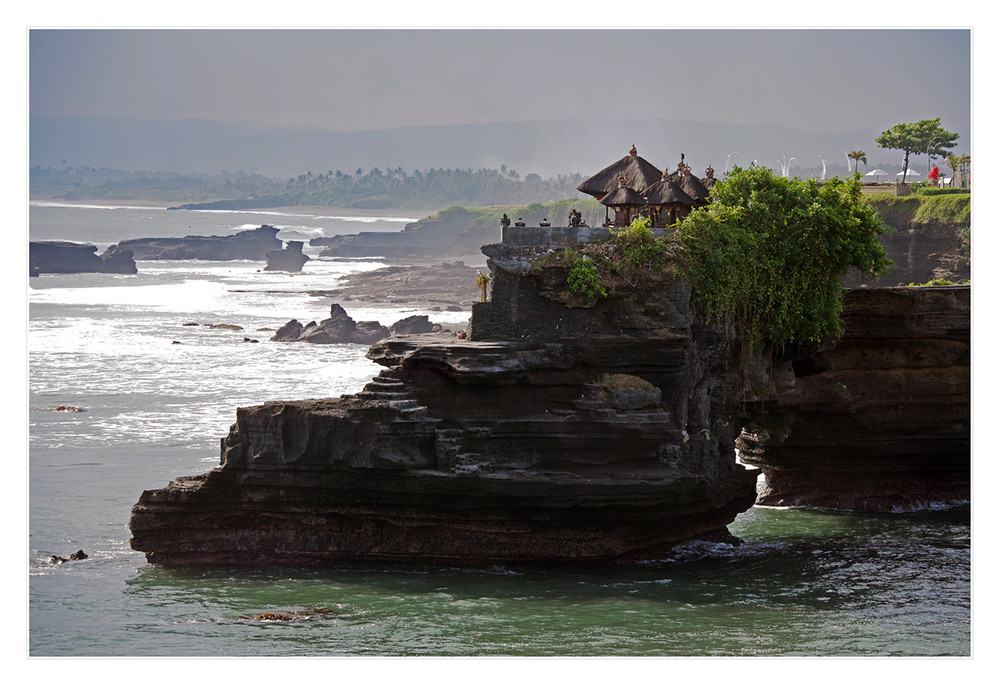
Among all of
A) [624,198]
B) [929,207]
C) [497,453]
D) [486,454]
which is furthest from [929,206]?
[486,454]

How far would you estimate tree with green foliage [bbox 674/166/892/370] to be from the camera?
23.2 meters

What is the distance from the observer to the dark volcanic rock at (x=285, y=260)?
8719cm

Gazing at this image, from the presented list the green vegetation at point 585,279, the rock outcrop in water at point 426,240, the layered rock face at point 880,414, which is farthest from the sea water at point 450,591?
the rock outcrop in water at point 426,240

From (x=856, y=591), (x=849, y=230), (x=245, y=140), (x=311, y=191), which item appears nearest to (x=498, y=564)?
(x=856, y=591)

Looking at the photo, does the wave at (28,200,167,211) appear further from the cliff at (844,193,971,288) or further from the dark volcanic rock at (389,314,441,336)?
the cliff at (844,193,971,288)

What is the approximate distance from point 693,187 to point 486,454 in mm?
8181

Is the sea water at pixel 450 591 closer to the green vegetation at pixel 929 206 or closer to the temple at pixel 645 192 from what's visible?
the temple at pixel 645 192

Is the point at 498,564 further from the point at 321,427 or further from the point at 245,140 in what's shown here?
the point at 245,140

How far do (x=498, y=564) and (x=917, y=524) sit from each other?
11410mm

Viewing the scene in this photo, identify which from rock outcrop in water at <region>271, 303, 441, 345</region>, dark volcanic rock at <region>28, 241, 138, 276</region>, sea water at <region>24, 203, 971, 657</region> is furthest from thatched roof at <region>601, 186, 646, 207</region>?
dark volcanic rock at <region>28, 241, 138, 276</region>

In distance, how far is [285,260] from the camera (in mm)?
87750

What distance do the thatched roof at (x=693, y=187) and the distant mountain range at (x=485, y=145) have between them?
3.14 metres

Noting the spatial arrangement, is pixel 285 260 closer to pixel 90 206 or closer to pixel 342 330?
pixel 90 206

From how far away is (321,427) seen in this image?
2166 centimetres
